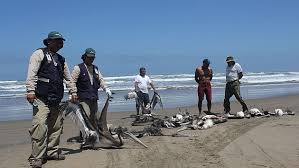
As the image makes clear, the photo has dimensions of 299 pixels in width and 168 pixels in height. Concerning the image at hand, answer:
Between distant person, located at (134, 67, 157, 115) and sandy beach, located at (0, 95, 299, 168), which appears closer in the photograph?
sandy beach, located at (0, 95, 299, 168)

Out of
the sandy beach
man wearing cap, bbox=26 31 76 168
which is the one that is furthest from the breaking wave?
man wearing cap, bbox=26 31 76 168

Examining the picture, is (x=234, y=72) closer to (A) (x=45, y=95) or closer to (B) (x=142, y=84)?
(B) (x=142, y=84)

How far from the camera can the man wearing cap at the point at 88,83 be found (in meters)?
9.42

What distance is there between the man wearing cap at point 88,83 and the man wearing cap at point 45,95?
1469 millimetres

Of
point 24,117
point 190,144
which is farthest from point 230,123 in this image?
point 24,117

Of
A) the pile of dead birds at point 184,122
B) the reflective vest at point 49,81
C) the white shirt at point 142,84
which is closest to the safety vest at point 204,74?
the pile of dead birds at point 184,122

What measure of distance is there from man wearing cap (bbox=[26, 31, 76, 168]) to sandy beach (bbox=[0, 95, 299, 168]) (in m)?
0.32

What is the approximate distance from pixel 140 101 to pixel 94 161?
7889mm

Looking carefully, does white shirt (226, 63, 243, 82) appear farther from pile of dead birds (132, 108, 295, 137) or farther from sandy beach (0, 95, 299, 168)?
sandy beach (0, 95, 299, 168)

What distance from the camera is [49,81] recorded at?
7504 millimetres

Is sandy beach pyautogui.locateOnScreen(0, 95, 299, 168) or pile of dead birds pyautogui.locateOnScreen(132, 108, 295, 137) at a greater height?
pile of dead birds pyautogui.locateOnScreen(132, 108, 295, 137)

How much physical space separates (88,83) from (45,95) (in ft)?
7.03

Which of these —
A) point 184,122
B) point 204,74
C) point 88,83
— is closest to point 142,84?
point 204,74

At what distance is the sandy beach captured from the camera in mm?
7574
